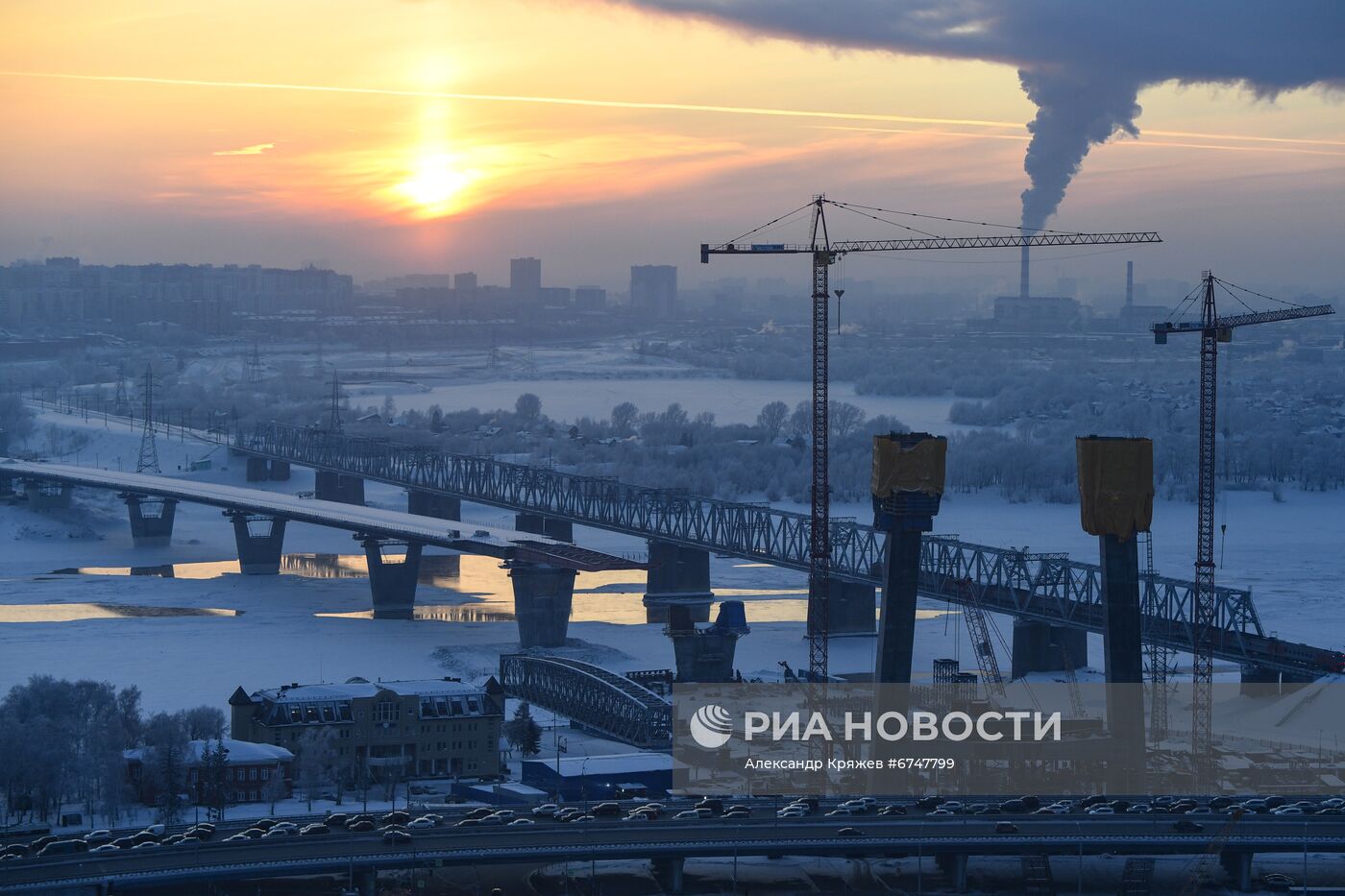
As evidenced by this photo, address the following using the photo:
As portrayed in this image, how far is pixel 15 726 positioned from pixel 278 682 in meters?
9.05

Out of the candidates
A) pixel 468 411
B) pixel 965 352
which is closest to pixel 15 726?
pixel 468 411

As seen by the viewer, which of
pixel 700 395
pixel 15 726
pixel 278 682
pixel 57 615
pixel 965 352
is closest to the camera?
pixel 15 726

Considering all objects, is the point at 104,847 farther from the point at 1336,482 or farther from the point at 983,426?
the point at 983,426

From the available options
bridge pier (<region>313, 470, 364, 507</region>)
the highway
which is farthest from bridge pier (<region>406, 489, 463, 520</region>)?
the highway

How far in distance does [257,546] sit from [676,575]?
14189 mm

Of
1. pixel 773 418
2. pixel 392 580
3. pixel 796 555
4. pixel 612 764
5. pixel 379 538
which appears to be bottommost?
pixel 612 764

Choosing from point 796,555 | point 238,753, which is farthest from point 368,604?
point 238,753

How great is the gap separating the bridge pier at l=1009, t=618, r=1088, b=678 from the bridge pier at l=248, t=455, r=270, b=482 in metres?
55.2

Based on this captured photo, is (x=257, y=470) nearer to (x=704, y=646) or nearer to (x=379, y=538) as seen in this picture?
(x=379, y=538)

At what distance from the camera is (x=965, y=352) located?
182500 mm

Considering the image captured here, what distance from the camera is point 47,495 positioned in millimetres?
78250

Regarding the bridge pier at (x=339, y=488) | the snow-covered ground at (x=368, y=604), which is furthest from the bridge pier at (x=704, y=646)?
the bridge pier at (x=339, y=488)

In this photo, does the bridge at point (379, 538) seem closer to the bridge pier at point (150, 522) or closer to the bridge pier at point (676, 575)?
the bridge pier at point (150, 522)

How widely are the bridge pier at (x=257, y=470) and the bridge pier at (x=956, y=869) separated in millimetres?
69763
